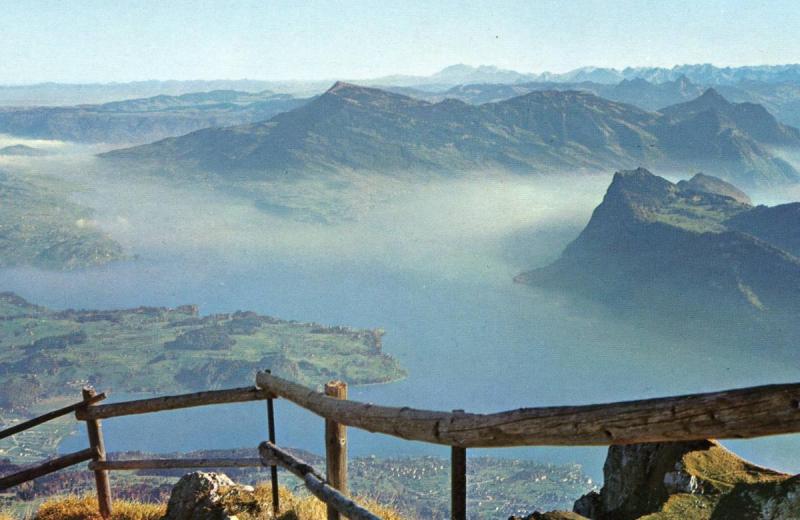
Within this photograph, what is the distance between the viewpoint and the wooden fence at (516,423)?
3211 millimetres

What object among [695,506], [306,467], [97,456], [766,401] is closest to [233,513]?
[306,467]

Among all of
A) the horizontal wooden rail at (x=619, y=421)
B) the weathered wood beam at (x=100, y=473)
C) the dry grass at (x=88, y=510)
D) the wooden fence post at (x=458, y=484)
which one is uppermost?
the horizontal wooden rail at (x=619, y=421)

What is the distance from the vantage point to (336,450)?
6707 mm

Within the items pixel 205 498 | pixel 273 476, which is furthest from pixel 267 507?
pixel 205 498

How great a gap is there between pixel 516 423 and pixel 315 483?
3077mm

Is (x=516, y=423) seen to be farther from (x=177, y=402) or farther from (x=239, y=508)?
(x=177, y=402)

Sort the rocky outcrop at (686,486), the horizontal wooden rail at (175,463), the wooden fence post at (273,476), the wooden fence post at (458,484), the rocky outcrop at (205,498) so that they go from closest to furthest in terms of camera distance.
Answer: the wooden fence post at (458,484), the rocky outcrop at (686,486), the wooden fence post at (273,476), the rocky outcrop at (205,498), the horizontal wooden rail at (175,463)

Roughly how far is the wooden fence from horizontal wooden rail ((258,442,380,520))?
0.01 m

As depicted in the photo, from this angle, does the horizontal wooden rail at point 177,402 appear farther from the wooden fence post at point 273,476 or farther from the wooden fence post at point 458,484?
the wooden fence post at point 458,484

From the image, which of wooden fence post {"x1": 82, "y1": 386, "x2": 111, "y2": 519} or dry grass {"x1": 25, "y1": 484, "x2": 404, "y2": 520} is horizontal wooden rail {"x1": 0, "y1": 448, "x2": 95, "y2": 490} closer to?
wooden fence post {"x1": 82, "y1": 386, "x2": 111, "y2": 519}

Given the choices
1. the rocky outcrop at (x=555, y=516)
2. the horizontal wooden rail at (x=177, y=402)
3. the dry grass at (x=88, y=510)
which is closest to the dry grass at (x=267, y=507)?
the horizontal wooden rail at (x=177, y=402)

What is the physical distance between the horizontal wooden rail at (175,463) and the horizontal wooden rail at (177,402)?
2.61 ft

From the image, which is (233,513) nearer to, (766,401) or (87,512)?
(87,512)

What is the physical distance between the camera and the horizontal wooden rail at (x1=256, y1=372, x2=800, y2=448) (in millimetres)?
3156
